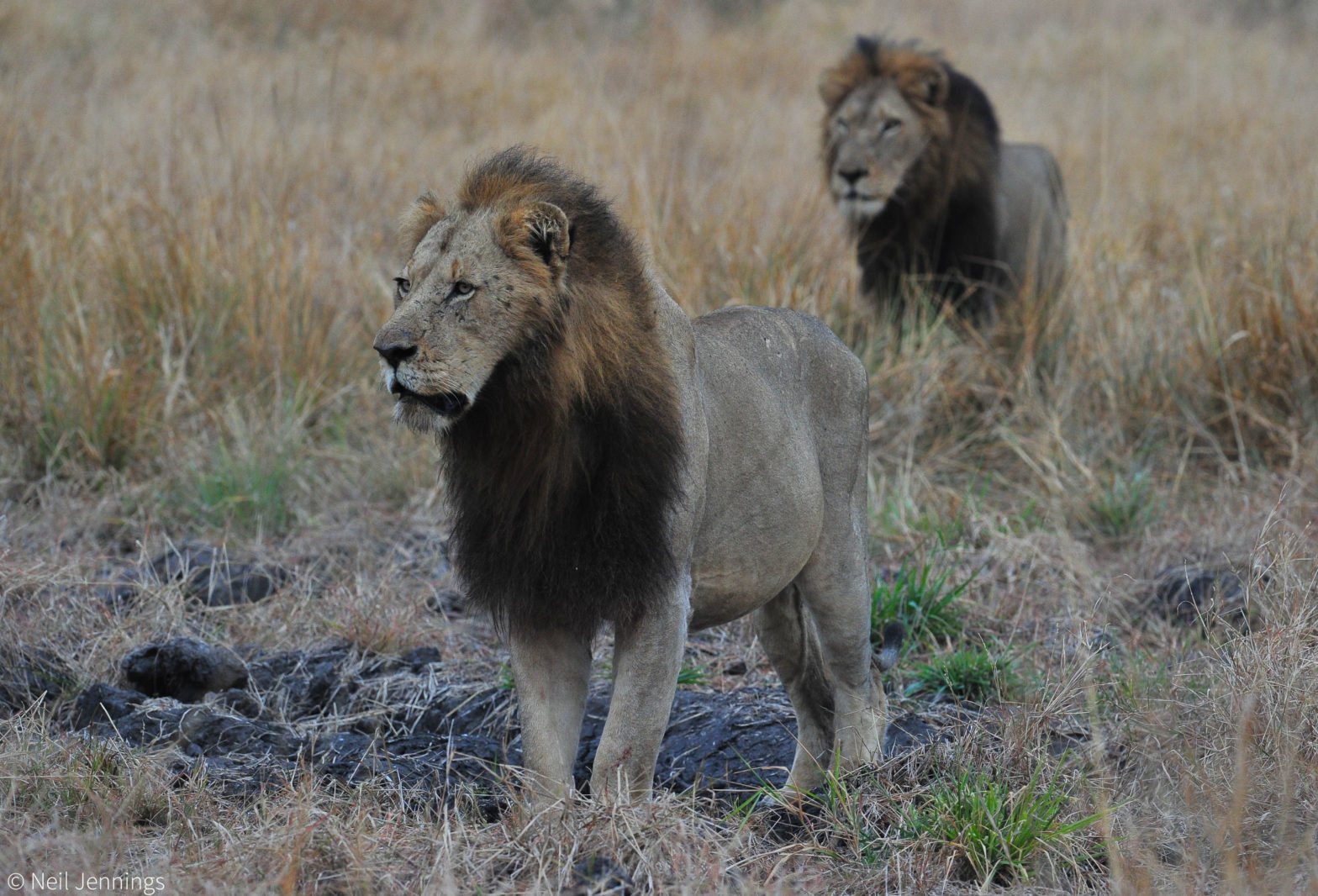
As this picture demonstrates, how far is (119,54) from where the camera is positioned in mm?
12797

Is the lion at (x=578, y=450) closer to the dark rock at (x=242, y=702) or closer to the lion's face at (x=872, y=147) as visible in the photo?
the dark rock at (x=242, y=702)

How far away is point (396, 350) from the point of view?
295 centimetres

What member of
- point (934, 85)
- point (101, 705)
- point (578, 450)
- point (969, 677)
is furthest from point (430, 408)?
point (934, 85)

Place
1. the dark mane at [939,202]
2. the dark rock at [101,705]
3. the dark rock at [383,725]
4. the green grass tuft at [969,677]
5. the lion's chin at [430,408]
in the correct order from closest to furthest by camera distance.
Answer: the lion's chin at [430,408]
the dark rock at [383,725]
the dark rock at [101,705]
the green grass tuft at [969,677]
the dark mane at [939,202]

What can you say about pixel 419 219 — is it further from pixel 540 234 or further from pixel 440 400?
pixel 440 400

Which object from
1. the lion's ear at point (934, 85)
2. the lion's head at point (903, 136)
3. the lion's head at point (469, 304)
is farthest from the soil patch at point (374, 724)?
the lion's ear at point (934, 85)

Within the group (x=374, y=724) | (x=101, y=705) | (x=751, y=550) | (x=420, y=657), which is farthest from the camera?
(x=420, y=657)

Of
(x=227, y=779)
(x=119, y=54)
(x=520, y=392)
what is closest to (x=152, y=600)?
(x=227, y=779)

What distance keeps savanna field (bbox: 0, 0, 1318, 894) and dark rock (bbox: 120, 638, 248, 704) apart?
0.34 ft

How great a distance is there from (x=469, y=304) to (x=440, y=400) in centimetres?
22

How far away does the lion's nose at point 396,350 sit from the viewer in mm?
2939

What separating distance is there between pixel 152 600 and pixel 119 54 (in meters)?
9.20

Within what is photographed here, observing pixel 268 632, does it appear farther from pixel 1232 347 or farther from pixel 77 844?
pixel 1232 347

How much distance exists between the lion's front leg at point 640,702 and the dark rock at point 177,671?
182cm
